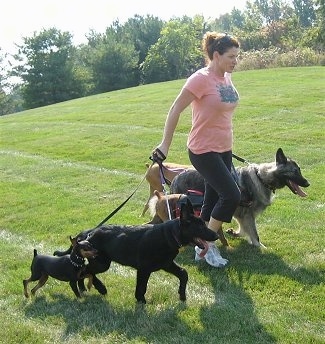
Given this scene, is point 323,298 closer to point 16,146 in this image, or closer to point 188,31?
point 16,146

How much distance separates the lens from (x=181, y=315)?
459 cm

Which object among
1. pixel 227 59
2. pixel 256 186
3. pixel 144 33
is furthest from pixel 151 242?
pixel 144 33

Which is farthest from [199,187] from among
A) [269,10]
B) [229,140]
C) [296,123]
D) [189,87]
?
[269,10]

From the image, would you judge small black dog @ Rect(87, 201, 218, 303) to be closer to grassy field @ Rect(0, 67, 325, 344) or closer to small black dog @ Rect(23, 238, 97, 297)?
small black dog @ Rect(23, 238, 97, 297)

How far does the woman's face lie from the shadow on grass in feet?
7.51

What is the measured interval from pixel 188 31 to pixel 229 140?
54254 mm

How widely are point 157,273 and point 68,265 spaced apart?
116 cm

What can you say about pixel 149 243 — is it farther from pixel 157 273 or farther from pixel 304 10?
pixel 304 10

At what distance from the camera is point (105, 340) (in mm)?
4250

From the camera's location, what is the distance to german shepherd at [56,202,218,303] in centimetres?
462

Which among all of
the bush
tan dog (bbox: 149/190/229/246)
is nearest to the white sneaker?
tan dog (bbox: 149/190/229/246)

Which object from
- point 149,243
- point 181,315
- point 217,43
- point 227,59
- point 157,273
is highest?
point 217,43

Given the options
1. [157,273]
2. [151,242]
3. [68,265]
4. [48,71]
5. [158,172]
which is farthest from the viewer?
[48,71]

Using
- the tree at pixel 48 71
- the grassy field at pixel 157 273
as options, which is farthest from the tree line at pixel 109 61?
the grassy field at pixel 157 273
